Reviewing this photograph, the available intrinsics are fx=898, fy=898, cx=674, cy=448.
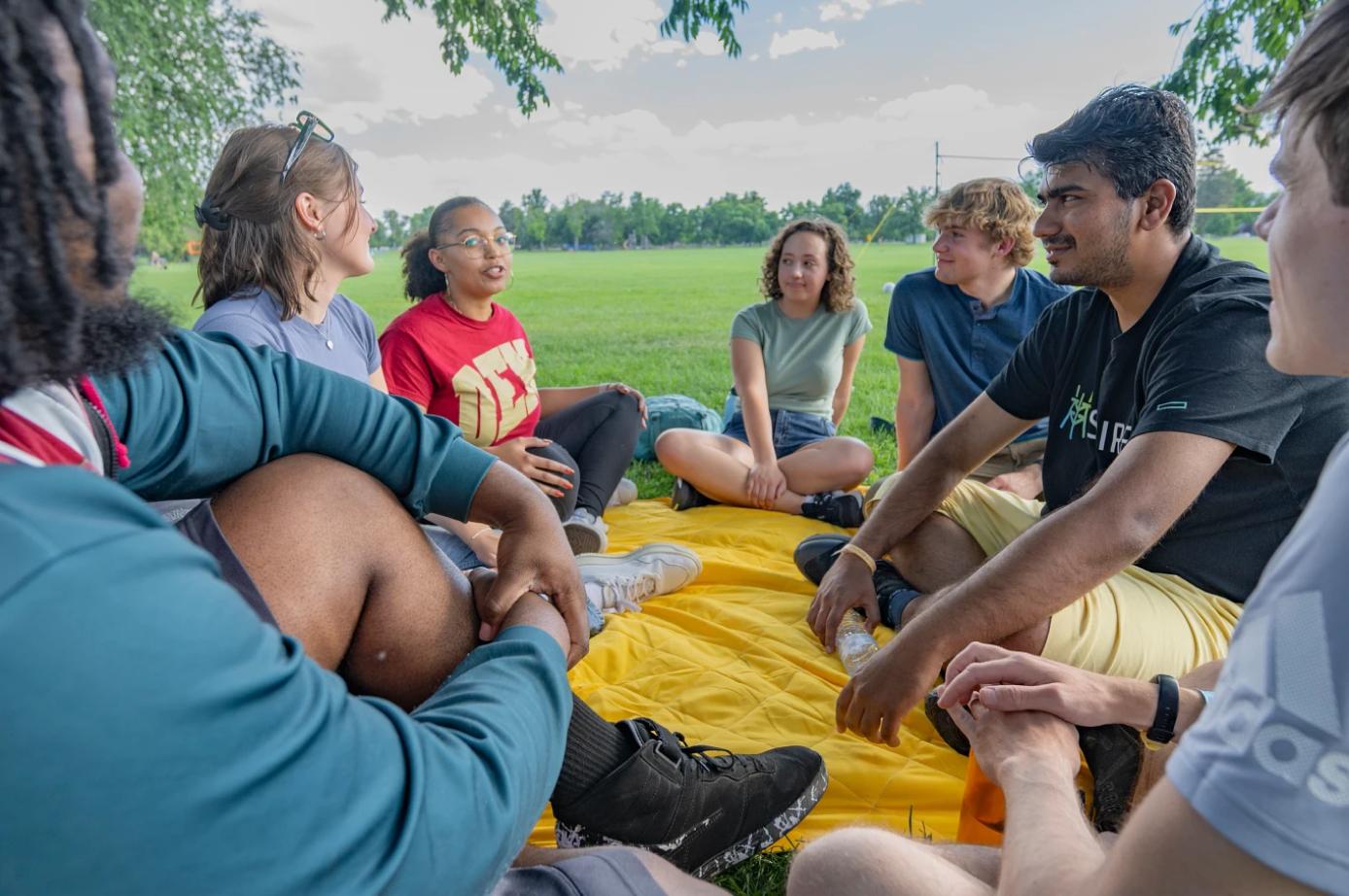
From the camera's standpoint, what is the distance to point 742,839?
75.2 inches

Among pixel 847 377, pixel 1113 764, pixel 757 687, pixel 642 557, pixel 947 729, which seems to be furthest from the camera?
pixel 847 377

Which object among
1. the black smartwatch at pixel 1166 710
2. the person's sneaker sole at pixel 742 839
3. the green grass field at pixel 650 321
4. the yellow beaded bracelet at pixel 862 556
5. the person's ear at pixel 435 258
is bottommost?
the green grass field at pixel 650 321

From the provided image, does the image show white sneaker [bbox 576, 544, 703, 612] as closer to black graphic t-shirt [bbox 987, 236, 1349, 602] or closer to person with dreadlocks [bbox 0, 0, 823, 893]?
black graphic t-shirt [bbox 987, 236, 1349, 602]

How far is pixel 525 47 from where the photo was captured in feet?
28.1

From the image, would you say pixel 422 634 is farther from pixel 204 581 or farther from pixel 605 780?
pixel 204 581

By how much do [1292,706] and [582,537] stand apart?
3075 mm

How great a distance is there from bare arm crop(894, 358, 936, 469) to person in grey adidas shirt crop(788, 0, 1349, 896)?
3.02m

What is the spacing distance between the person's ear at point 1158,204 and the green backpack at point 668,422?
3203 millimetres

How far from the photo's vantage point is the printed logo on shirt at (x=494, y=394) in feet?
12.2

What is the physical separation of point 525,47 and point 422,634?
326 inches

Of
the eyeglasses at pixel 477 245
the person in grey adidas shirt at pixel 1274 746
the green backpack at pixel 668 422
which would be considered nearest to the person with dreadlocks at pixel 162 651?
the person in grey adidas shirt at pixel 1274 746

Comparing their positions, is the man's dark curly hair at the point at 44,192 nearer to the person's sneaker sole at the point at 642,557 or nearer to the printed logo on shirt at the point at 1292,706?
the printed logo on shirt at the point at 1292,706

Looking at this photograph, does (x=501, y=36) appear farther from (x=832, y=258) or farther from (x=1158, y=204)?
(x=1158, y=204)

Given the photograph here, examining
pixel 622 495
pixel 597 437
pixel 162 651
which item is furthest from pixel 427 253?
pixel 162 651
